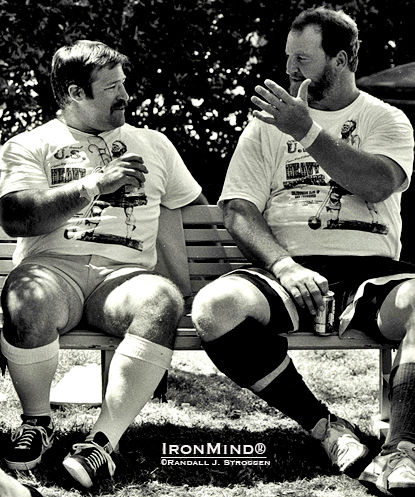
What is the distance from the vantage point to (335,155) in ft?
11.4

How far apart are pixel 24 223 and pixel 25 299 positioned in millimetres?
370

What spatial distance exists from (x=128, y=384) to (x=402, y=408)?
98 centimetres

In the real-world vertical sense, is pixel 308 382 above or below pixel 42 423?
below

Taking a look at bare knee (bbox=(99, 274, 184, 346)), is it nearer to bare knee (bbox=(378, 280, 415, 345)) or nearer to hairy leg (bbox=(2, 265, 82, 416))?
hairy leg (bbox=(2, 265, 82, 416))

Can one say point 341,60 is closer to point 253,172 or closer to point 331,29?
point 331,29

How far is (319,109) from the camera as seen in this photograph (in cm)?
384

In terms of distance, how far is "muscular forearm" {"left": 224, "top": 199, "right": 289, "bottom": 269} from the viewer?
141 inches

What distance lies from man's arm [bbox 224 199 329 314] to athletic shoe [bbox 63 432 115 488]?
90 centimetres

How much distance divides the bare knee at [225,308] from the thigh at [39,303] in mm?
503

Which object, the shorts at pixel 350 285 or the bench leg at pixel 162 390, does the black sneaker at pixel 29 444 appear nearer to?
the bench leg at pixel 162 390

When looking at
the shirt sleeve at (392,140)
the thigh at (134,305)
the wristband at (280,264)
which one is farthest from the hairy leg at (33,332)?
the shirt sleeve at (392,140)

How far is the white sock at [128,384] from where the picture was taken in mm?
3232

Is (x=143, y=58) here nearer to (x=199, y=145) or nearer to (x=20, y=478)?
(x=199, y=145)

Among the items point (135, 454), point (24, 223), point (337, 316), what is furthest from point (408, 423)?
point (24, 223)
